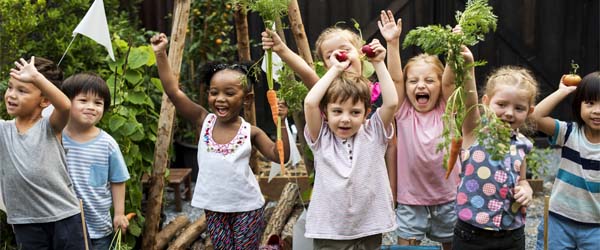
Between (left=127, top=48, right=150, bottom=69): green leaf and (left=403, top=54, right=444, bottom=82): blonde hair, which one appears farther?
(left=127, top=48, right=150, bottom=69): green leaf

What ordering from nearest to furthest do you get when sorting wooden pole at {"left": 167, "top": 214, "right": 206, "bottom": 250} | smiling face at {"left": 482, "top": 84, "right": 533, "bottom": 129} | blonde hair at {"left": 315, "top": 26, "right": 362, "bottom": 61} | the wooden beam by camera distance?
smiling face at {"left": 482, "top": 84, "right": 533, "bottom": 129} < blonde hair at {"left": 315, "top": 26, "right": 362, "bottom": 61} < wooden pole at {"left": 167, "top": 214, "right": 206, "bottom": 250} < the wooden beam

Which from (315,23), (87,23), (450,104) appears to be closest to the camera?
(450,104)

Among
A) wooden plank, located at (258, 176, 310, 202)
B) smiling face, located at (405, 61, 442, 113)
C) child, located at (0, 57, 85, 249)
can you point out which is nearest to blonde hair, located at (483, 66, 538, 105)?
smiling face, located at (405, 61, 442, 113)

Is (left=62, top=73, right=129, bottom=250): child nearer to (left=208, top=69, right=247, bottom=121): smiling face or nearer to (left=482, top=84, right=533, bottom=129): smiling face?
(left=208, top=69, right=247, bottom=121): smiling face

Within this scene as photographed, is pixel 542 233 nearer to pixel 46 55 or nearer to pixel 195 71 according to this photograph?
pixel 46 55

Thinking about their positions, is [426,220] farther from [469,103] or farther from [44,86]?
[44,86]

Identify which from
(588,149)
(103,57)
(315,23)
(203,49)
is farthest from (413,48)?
(588,149)

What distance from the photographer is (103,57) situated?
473 centimetres

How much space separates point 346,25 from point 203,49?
155 centimetres

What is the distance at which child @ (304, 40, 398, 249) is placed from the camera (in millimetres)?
3053

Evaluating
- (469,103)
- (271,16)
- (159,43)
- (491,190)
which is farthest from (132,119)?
(491,190)

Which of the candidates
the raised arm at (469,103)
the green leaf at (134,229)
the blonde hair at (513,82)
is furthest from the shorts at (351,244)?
the green leaf at (134,229)

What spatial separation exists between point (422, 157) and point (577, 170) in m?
0.72

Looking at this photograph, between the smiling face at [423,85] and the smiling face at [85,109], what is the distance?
149 centimetres
